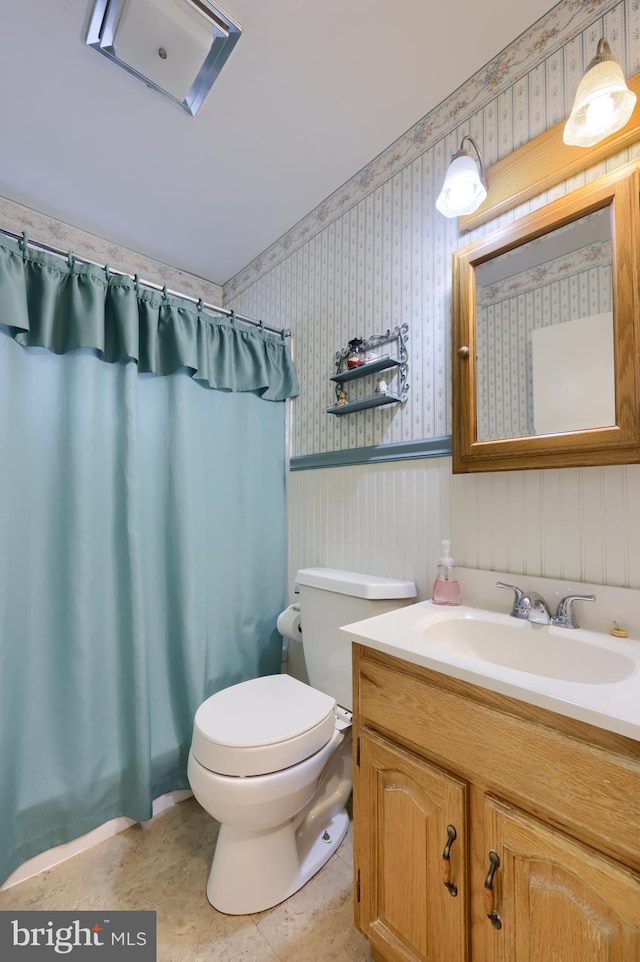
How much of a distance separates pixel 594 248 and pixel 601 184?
130 millimetres

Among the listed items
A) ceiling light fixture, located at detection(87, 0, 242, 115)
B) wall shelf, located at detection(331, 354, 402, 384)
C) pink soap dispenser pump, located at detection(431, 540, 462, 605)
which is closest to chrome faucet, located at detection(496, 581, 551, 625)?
pink soap dispenser pump, located at detection(431, 540, 462, 605)

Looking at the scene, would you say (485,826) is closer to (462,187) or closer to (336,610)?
(336,610)

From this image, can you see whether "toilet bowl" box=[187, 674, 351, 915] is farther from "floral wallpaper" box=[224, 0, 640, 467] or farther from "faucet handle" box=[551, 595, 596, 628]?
"floral wallpaper" box=[224, 0, 640, 467]

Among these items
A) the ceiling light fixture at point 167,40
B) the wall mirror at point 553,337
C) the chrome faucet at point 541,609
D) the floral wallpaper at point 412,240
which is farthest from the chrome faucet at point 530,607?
the ceiling light fixture at point 167,40

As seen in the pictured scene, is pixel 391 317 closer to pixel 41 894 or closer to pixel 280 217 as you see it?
pixel 280 217

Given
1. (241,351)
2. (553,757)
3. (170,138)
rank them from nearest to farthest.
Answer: (553,757)
(170,138)
(241,351)

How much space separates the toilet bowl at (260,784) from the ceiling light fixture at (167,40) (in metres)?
1.89

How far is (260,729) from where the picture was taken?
1.09 meters

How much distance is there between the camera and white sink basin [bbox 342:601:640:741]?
23.6 inches

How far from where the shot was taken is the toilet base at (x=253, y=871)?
3.56 feet

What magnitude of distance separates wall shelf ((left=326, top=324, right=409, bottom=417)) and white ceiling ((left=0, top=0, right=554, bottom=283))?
0.70 meters

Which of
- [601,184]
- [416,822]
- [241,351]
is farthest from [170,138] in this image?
[416,822]

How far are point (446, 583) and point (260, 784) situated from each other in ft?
2.34

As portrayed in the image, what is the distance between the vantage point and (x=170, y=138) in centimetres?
142
